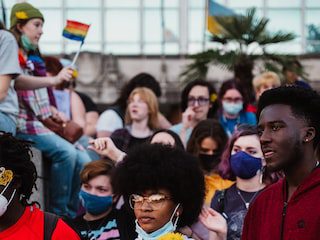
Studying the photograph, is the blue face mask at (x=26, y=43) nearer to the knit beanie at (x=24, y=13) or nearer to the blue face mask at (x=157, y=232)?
the knit beanie at (x=24, y=13)

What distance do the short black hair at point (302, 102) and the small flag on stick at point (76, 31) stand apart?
161 inches

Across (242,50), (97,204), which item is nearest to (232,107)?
(97,204)

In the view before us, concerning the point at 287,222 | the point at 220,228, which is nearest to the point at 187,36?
the point at 220,228

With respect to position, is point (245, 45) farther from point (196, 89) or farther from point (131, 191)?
point (131, 191)

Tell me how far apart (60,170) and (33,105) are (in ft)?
2.07

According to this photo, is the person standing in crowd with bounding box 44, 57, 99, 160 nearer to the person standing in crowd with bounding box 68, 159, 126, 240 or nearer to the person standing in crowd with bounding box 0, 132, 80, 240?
the person standing in crowd with bounding box 68, 159, 126, 240

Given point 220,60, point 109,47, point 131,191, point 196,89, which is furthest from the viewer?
point 109,47

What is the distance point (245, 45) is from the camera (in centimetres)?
1418

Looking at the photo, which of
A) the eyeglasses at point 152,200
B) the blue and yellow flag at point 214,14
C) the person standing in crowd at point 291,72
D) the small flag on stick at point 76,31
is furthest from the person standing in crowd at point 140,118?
the blue and yellow flag at point 214,14

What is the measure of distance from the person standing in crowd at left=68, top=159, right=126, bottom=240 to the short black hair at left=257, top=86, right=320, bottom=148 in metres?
2.06

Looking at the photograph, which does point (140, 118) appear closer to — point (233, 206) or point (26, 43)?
point (26, 43)

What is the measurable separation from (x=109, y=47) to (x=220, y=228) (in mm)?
12860

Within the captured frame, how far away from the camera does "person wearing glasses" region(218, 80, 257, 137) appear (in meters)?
10.5

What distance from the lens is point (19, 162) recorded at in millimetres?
6055
